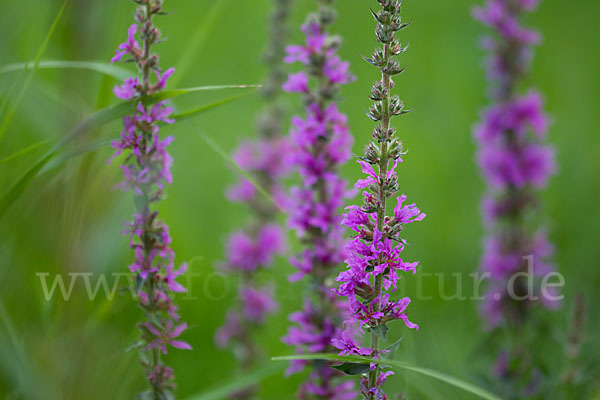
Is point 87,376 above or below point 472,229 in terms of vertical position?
below

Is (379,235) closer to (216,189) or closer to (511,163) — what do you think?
(511,163)

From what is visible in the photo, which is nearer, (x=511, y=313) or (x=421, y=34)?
(x=511, y=313)

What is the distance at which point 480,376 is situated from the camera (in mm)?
3064

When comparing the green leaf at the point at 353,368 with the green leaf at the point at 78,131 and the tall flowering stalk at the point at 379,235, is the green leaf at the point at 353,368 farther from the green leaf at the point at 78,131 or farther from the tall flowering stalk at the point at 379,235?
the green leaf at the point at 78,131

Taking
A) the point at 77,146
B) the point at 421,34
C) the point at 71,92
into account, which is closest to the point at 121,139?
the point at 77,146

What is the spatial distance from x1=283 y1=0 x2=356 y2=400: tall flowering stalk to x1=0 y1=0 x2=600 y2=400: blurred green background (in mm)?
344

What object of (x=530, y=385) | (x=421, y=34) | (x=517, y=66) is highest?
(x=421, y=34)

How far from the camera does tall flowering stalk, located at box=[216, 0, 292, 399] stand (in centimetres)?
332

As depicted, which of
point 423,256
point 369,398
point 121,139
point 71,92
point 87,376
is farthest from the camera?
point 423,256

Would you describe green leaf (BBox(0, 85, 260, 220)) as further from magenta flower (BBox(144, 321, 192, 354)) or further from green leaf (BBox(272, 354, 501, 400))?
green leaf (BBox(272, 354, 501, 400))

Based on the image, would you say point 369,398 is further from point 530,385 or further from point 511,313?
point 511,313

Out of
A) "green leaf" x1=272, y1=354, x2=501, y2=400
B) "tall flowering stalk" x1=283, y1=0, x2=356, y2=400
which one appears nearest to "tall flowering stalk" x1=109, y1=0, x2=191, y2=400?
"green leaf" x1=272, y1=354, x2=501, y2=400

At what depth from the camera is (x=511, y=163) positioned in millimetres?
3430

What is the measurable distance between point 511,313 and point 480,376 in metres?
0.40
